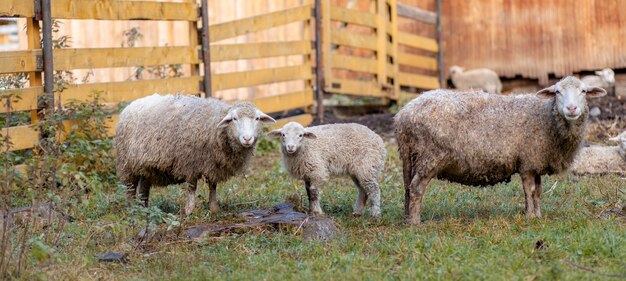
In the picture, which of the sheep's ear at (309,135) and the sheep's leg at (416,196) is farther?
the sheep's ear at (309,135)

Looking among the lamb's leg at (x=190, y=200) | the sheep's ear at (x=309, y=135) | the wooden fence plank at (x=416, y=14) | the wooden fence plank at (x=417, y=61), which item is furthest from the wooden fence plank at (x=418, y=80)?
the lamb's leg at (x=190, y=200)

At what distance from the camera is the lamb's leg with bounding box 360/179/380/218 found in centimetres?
875

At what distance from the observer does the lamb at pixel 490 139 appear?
7914 millimetres

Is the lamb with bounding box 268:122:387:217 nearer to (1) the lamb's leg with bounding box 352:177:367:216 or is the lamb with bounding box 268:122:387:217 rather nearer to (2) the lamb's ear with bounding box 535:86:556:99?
(1) the lamb's leg with bounding box 352:177:367:216

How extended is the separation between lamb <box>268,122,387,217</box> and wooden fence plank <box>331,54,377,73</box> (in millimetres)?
7035

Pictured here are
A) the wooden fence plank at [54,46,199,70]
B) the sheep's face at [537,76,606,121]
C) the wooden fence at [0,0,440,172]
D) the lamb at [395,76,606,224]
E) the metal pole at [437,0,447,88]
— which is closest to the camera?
the sheep's face at [537,76,606,121]

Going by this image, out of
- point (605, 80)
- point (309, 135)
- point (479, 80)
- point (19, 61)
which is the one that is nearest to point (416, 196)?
point (309, 135)

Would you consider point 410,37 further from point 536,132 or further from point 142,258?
point 142,258

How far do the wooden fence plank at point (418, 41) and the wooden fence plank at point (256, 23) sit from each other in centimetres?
352

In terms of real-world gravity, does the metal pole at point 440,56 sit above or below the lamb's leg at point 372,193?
above

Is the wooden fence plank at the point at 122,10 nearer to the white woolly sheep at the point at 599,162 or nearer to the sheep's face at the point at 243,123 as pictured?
the sheep's face at the point at 243,123

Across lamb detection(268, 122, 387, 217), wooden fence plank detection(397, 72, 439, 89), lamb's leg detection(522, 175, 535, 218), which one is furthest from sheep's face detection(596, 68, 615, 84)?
lamb's leg detection(522, 175, 535, 218)

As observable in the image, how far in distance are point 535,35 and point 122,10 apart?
9.92 metres

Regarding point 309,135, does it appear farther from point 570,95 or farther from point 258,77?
point 258,77
